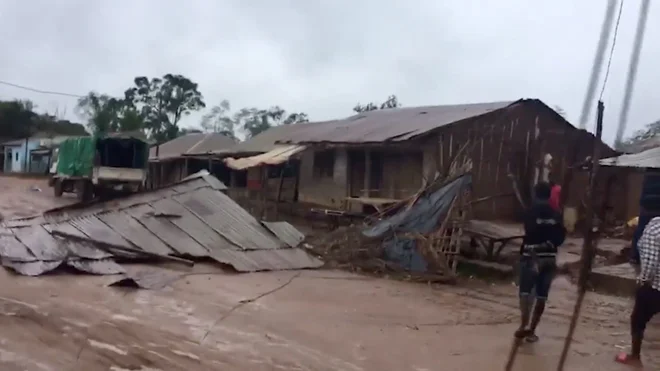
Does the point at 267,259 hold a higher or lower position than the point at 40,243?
lower

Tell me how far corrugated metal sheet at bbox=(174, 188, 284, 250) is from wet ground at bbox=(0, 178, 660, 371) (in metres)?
1.95

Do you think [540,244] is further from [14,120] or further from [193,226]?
[14,120]

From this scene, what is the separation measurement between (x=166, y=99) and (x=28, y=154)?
1035 centimetres

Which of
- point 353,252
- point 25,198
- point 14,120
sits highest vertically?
point 14,120

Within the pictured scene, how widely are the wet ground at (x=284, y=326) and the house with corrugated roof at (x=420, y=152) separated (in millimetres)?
7525

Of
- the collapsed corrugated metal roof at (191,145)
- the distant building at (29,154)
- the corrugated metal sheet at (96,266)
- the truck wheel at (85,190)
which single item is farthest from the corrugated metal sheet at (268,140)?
the distant building at (29,154)

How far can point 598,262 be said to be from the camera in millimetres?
13406


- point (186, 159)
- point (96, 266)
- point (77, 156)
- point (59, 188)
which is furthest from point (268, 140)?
point (96, 266)

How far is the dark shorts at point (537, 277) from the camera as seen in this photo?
6793mm

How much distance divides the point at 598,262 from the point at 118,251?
915 centimetres

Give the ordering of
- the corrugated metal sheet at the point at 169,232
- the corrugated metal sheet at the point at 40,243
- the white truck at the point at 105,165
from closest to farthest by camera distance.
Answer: the corrugated metal sheet at the point at 40,243 → the corrugated metal sheet at the point at 169,232 → the white truck at the point at 105,165

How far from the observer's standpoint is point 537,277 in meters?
6.84

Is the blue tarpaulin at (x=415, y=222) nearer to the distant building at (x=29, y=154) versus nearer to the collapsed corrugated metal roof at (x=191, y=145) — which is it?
the collapsed corrugated metal roof at (x=191, y=145)

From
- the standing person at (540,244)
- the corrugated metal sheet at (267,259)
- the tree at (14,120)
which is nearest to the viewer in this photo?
the standing person at (540,244)
